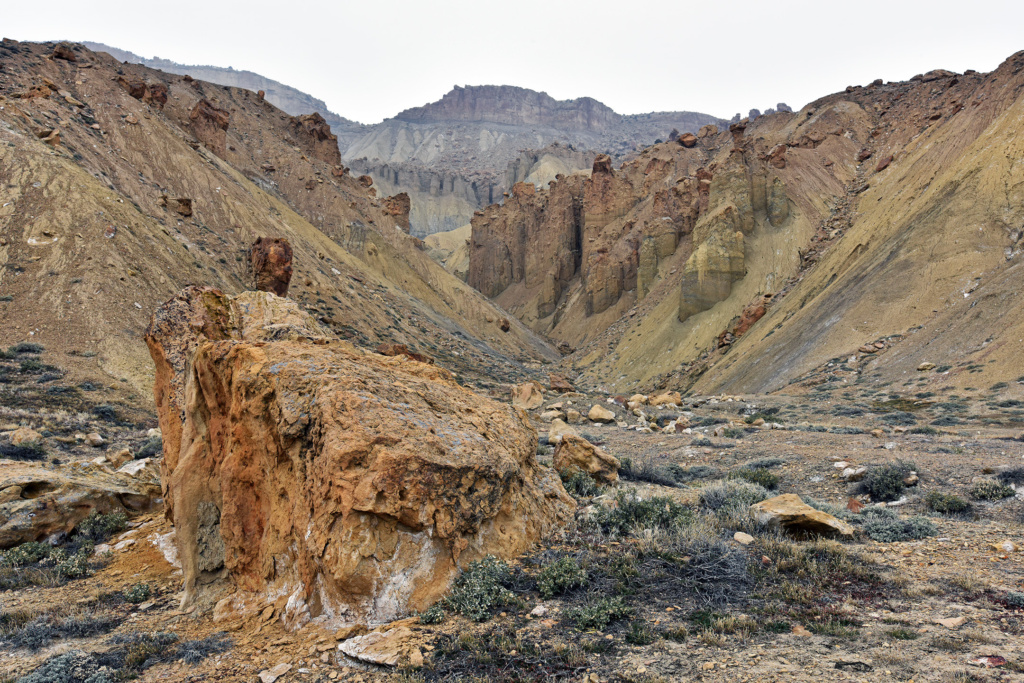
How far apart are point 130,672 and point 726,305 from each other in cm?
3979

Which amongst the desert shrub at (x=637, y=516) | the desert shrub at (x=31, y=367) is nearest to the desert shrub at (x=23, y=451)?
the desert shrub at (x=31, y=367)

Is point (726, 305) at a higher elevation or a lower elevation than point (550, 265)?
lower

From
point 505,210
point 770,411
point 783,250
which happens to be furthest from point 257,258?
point 505,210

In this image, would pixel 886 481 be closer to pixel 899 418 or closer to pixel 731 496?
pixel 731 496

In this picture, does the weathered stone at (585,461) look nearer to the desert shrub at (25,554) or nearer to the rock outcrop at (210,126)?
the desert shrub at (25,554)

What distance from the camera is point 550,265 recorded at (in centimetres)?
7012

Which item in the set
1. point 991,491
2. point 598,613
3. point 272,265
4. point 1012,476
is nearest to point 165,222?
point 272,265

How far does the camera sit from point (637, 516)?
662 cm

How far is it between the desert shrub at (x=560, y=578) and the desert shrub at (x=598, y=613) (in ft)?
1.00

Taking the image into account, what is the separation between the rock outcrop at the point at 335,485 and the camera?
15.1ft

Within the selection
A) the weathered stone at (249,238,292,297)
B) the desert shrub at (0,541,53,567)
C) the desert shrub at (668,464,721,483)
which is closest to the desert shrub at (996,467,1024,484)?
the desert shrub at (668,464,721,483)

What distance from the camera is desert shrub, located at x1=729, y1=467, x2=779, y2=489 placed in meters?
9.47

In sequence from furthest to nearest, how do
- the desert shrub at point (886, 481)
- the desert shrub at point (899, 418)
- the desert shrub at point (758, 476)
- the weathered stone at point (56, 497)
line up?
the desert shrub at point (899, 418) < the desert shrub at point (758, 476) < the desert shrub at point (886, 481) < the weathered stone at point (56, 497)

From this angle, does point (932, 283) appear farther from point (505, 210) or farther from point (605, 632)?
point (505, 210)
